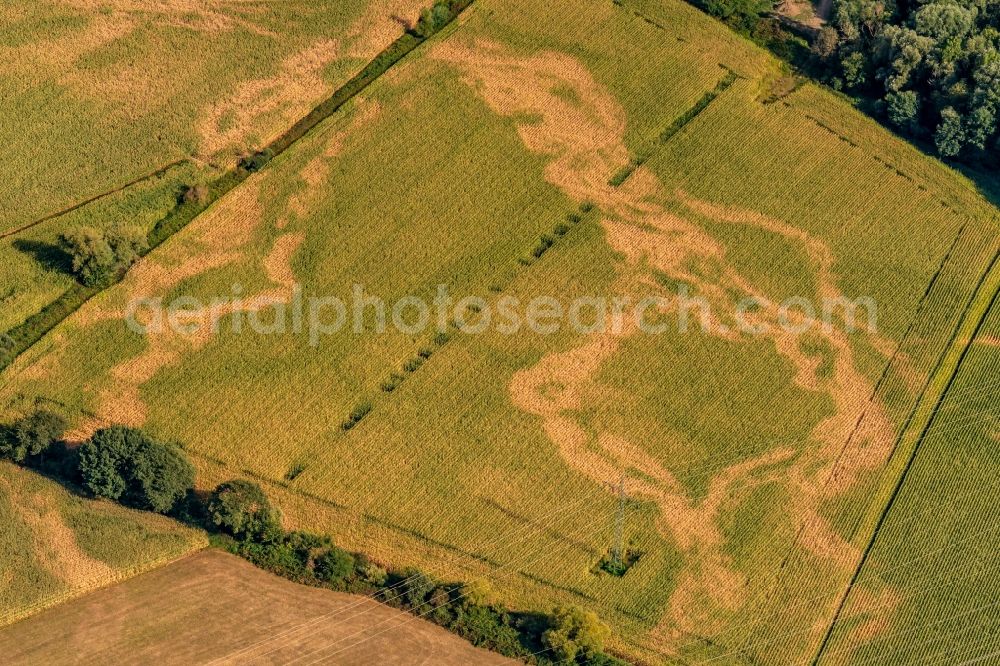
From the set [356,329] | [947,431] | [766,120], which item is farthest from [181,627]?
[766,120]

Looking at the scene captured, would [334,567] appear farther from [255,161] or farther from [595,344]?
[255,161]

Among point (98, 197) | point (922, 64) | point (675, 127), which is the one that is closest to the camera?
point (98, 197)

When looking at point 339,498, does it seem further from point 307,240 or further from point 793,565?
point 793,565

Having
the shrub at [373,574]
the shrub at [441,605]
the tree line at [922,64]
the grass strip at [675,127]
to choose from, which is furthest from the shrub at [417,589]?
the tree line at [922,64]

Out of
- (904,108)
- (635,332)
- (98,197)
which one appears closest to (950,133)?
(904,108)

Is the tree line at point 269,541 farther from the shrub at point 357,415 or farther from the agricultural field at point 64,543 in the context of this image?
the shrub at point 357,415
